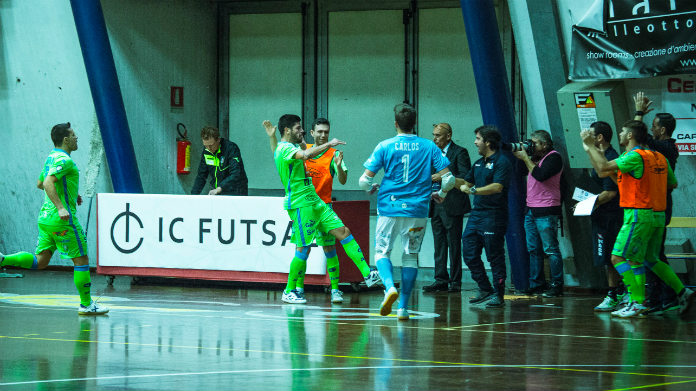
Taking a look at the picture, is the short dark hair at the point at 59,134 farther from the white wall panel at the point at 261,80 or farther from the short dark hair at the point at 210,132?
the white wall panel at the point at 261,80

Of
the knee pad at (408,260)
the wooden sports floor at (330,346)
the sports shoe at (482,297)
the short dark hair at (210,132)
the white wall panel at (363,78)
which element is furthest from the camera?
the white wall panel at (363,78)

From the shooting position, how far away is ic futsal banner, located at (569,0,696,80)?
42.2 ft

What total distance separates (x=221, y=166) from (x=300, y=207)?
10.9ft

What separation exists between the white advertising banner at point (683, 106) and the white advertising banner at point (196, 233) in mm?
4963

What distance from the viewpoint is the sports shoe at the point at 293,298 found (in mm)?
12219

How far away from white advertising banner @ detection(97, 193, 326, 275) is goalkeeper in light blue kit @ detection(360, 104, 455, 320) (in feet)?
10.1

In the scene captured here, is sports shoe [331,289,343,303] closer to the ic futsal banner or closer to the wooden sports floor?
the wooden sports floor

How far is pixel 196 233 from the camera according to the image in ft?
46.8

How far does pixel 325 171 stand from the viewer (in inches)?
507

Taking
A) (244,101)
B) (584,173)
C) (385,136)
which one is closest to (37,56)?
(244,101)

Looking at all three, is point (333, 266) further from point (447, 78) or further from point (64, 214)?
point (447, 78)

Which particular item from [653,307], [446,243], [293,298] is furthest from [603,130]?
[293,298]

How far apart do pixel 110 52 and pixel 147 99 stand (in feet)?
5.23

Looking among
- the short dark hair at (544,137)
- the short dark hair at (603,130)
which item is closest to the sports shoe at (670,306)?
the short dark hair at (603,130)
